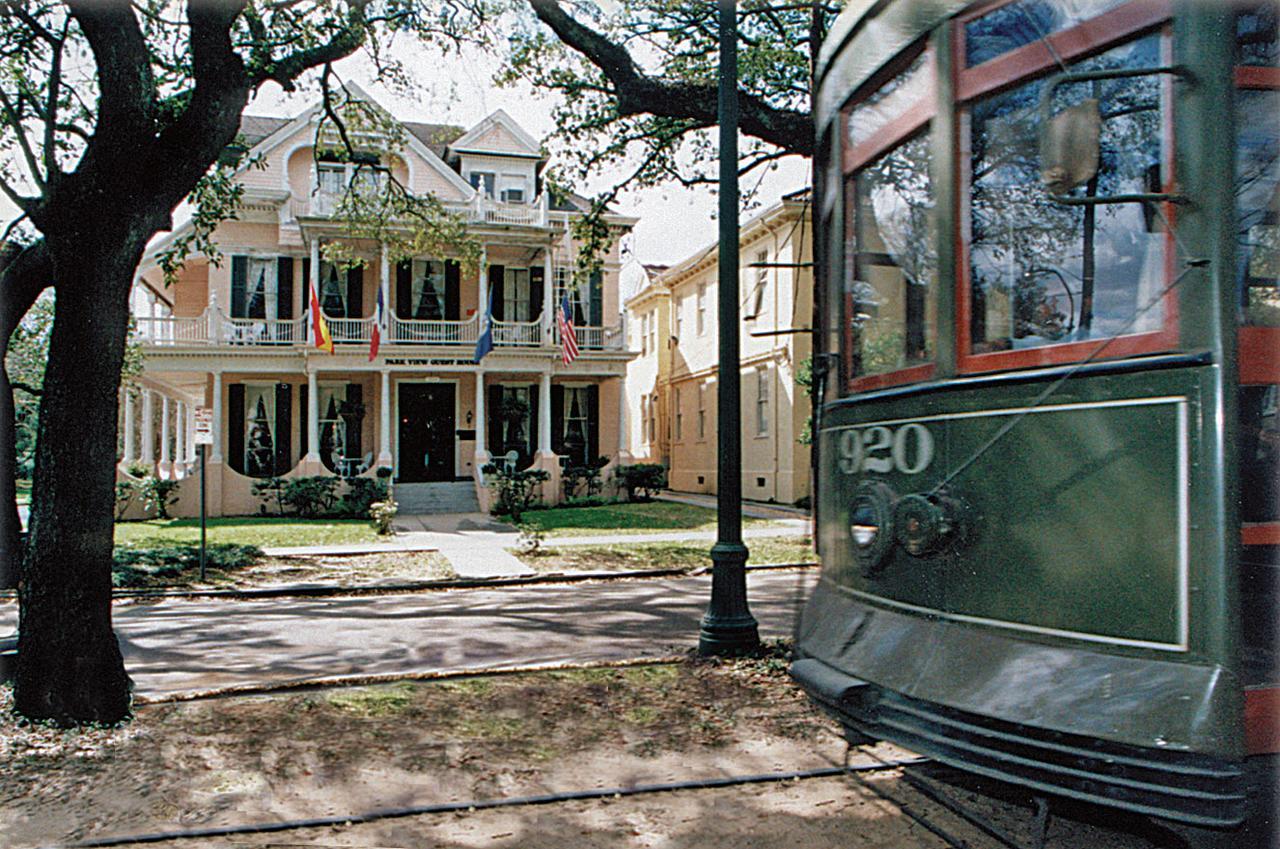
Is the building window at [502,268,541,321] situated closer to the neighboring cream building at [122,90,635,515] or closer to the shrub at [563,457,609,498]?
the neighboring cream building at [122,90,635,515]

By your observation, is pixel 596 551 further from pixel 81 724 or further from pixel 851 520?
pixel 851 520

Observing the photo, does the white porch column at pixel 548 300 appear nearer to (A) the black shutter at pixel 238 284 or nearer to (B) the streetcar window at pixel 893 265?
(A) the black shutter at pixel 238 284

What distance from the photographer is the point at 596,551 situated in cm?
1459

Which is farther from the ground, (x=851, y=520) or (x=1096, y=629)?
(x=851, y=520)

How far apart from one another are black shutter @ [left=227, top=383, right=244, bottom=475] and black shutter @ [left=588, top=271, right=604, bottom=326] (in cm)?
912

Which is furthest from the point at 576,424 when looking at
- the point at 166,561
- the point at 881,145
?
the point at 881,145

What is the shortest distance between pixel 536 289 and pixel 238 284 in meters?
7.51

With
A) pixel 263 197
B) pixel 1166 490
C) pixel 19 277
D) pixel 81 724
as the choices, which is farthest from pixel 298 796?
pixel 263 197

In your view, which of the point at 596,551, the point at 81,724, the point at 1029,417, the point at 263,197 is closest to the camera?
the point at 1029,417

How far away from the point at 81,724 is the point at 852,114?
5.14 meters

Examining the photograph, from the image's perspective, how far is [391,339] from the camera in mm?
23812

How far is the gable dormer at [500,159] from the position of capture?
87.3 ft

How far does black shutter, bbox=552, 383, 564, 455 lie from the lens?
86.4 ft

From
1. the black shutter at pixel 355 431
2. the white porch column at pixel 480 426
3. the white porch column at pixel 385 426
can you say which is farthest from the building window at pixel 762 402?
the black shutter at pixel 355 431
